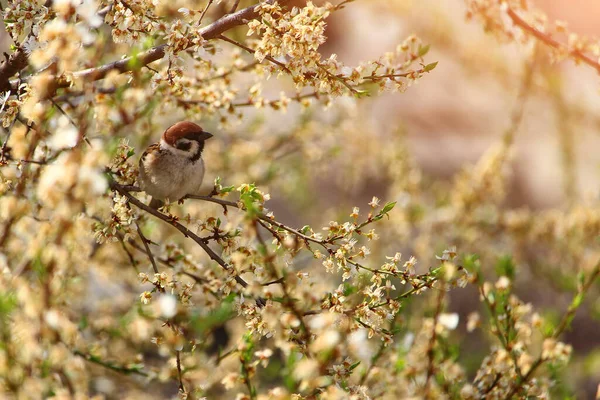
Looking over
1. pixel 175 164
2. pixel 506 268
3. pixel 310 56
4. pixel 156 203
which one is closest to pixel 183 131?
pixel 175 164

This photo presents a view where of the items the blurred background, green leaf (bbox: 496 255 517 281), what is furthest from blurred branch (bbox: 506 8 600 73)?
green leaf (bbox: 496 255 517 281)

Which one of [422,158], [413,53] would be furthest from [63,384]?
[422,158]

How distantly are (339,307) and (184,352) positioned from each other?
0.60 meters

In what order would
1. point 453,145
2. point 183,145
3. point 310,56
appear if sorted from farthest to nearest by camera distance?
point 453,145 < point 183,145 < point 310,56

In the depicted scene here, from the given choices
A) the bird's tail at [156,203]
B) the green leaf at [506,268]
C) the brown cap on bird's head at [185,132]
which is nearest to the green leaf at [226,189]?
the brown cap on bird's head at [185,132]

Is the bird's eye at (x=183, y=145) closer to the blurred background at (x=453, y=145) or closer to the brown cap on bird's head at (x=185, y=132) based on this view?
the brown cap on bird's head at (x=185, y=132)

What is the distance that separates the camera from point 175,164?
3506mm

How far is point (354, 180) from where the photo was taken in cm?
686

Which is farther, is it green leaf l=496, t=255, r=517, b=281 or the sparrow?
the sparrow

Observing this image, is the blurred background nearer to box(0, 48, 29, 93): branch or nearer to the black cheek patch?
the black cheek patch

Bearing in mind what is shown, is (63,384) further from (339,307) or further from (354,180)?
(354,180)

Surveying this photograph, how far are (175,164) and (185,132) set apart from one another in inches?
7.9

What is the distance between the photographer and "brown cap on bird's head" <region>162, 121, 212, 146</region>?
357 centimetres

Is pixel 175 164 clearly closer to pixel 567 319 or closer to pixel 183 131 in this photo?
pixel 183 131
